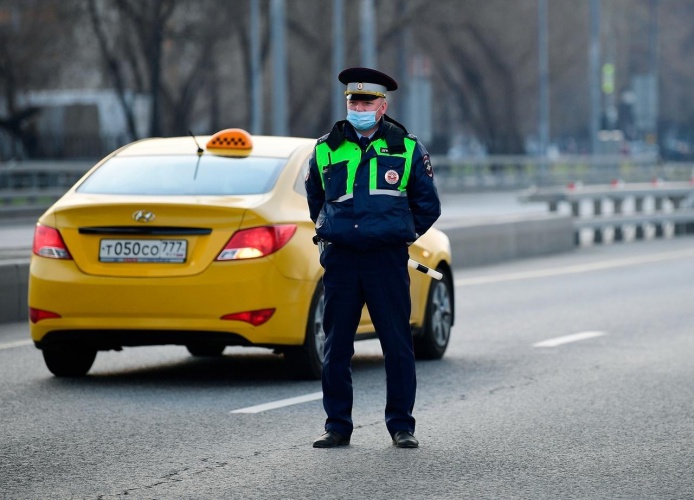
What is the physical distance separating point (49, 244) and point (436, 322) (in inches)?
112

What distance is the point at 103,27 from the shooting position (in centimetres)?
4931

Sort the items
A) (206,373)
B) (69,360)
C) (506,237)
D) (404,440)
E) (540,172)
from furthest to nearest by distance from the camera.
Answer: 1. (540,172)
2. (506,237)
3. (206,373)
4. (69,360)
5. (404,440)

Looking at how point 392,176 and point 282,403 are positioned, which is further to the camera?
point 282,403

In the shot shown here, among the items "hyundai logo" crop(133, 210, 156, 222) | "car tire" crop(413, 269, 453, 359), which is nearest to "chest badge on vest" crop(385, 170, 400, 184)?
"hyundai logo" crop(133, 210, 156, 222)

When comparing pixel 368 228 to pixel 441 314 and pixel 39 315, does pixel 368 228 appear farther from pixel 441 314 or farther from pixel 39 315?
pixel 441 314

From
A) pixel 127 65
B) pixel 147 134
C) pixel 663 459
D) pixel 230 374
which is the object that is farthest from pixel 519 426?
pixel 127 65

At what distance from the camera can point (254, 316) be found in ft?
31.9

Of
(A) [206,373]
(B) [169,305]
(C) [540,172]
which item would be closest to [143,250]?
(B) [169,305]

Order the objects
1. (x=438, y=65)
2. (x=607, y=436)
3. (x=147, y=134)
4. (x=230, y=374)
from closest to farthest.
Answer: (x=607, y=436) → (x=230, y=374) → (x=147, y=134) → (x=438, y=65)

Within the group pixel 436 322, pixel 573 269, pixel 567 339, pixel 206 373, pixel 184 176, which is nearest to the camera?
pixel 184 176

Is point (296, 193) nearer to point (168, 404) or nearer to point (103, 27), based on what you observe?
point (168, 404)

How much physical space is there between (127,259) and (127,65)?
45132 millimetres

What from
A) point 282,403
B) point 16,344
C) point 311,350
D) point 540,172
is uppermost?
point 311,350

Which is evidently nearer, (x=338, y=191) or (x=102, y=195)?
(x=338, y=191)
